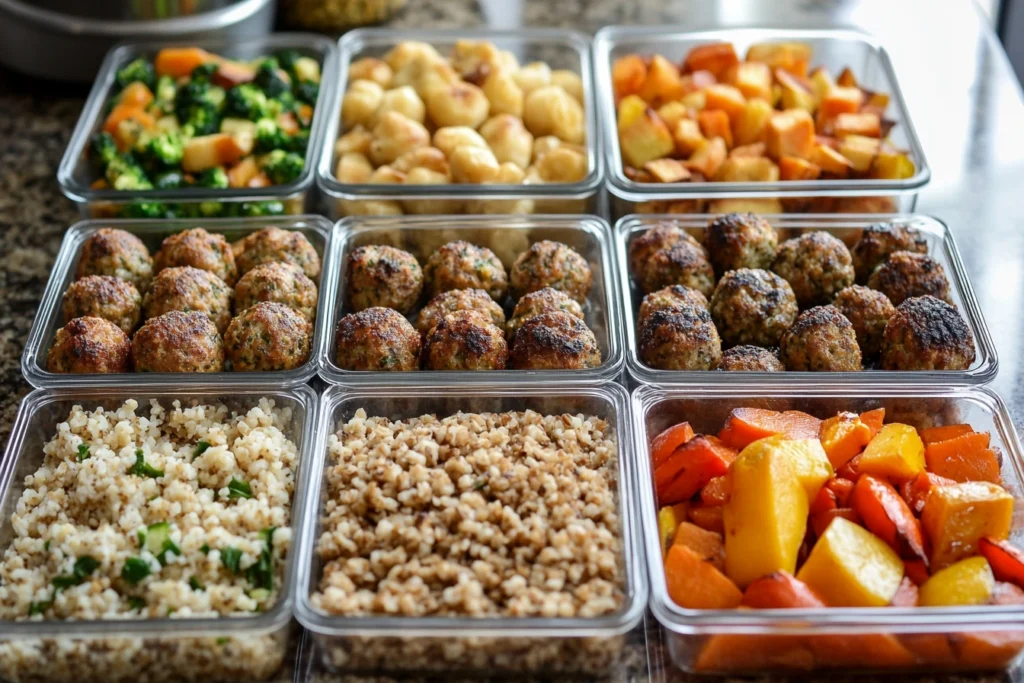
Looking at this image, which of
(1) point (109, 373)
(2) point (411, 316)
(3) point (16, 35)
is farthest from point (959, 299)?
(3) point (16, 35)

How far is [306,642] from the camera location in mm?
1732

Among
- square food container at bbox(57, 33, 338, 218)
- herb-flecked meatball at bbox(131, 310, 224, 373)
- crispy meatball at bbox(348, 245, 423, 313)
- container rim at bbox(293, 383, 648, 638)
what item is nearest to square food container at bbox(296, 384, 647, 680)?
container rim at bbox(293, 383, 648, 638)

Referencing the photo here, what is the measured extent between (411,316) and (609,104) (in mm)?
864

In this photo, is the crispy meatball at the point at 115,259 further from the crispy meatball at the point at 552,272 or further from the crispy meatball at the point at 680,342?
the crispy meatball at the point at 680,342

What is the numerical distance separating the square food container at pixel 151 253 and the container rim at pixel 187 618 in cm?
2

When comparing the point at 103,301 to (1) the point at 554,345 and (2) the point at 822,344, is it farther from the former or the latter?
(2) the point at 822,344

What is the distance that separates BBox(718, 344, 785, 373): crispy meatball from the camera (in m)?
2.05

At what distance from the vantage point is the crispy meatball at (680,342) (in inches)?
80.7

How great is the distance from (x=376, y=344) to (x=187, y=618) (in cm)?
67

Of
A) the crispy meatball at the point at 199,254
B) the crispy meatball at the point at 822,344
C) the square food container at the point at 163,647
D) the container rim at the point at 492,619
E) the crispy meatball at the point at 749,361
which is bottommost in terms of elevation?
the square food container at the point at 163,647

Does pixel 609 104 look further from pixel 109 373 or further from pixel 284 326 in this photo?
pixel 109 373

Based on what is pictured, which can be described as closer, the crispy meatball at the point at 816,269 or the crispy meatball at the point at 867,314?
the crispy meatball at the point at 867,314

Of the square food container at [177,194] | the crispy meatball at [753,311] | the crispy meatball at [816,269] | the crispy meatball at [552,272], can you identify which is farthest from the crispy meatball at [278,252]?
the crispy meatball at [816,269]

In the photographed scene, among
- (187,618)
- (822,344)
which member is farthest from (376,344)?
(822,344)
